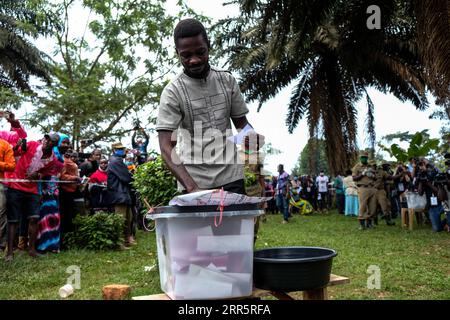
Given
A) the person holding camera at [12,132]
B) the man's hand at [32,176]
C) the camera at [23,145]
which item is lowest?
the man's hand at [32,176]

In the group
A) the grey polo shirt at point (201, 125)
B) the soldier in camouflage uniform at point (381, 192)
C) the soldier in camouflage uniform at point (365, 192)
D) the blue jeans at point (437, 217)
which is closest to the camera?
the grey polo shirt at point (201, 125)

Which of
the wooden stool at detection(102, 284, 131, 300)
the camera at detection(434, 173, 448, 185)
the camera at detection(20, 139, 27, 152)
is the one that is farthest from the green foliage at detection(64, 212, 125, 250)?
the camera at detection(434, 173, 448, 185)

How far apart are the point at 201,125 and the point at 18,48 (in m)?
15.9

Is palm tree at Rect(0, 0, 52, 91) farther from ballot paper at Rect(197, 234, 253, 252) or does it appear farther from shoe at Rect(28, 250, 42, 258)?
ballot paper at Rect(197, 234, 253, 252)

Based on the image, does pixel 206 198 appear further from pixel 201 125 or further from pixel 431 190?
pixel 431 190

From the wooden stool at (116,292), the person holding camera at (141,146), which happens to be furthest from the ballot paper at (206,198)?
the person holding camera at (141,146)

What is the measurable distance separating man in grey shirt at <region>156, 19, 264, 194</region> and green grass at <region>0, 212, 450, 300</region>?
2.54 meters

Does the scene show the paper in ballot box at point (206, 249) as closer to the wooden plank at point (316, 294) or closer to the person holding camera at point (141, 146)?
the wooden plank at point (316, 294)

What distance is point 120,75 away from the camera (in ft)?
46.9

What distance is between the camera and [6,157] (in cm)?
586

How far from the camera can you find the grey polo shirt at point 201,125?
2286 millimetres

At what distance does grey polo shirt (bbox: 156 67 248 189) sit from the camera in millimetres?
2286

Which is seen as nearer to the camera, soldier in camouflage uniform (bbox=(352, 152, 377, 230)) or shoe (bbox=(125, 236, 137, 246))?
shoe (bbox=(125, 236, 137, 246))
